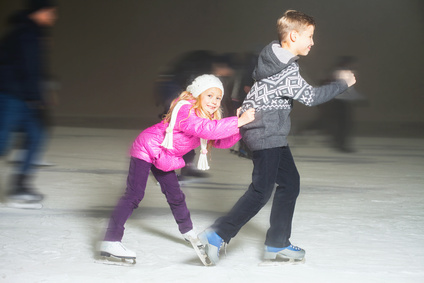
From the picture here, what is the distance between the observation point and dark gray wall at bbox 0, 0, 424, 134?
18844mm

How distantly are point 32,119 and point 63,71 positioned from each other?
51.0ft

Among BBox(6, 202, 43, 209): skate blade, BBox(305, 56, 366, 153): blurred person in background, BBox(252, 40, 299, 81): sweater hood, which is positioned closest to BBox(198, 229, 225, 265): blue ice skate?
BBox(252, 40, 299, 81): sweater hood

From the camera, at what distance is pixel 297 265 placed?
3391 mm

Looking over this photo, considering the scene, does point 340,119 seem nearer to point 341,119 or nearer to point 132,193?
point 341,119

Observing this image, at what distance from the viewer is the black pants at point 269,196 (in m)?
3.36

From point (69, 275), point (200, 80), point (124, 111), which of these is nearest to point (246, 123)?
point (200, 80)

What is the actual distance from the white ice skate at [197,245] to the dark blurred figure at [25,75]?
1.62 metres

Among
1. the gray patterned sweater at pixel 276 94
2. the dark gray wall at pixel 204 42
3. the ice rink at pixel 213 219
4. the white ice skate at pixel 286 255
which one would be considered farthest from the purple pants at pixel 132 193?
the dark gray wall at pixel 204 42

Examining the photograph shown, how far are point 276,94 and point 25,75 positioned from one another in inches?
84.2

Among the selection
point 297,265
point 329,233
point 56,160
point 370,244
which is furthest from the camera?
point 56,160

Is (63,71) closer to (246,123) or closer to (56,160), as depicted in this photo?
(56,160)

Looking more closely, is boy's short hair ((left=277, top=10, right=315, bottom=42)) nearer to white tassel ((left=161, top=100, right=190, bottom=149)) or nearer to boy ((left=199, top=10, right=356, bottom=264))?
boy ((left=199, top=10, right=356, bottom=264))

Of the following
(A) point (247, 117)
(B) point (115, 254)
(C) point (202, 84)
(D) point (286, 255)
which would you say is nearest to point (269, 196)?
(D) point (286, 255)

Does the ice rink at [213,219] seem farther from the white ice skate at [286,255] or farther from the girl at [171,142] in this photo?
the girl at [171,142]
